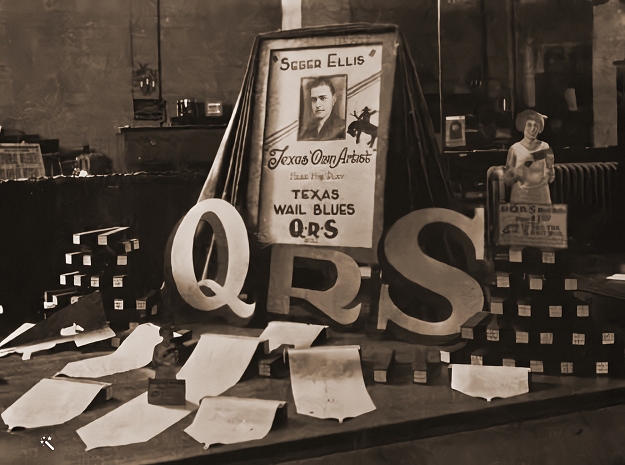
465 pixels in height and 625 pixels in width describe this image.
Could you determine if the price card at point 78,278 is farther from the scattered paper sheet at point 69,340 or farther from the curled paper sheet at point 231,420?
the curled paper sheet at point 231,420

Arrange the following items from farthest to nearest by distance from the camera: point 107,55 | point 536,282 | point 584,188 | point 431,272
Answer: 1. point 107,55
2. point 431,272
3. point 536,282
4. point 584,188

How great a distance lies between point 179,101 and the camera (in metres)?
2.63

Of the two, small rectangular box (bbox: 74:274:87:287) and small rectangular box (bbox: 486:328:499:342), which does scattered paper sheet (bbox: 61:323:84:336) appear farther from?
small rectangular box (bbox: 486:328:499:342)

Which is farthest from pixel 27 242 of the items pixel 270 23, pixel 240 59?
pixel 270 23

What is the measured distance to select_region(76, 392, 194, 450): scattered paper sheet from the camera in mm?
2357

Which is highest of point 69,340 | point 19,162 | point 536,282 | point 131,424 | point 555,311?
point 19,162

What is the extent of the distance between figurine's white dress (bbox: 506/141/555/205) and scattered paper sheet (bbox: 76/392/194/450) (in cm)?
142

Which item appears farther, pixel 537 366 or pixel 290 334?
pixel 290 334

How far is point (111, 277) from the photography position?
2.83 meters

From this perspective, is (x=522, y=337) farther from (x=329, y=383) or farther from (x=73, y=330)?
(x=73, y=330)

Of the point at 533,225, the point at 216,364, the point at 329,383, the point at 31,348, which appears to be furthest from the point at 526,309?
the point at 31,348

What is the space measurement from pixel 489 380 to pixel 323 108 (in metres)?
1.17

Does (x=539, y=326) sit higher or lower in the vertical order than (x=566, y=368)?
higher

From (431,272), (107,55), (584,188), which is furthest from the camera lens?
(107,55)
